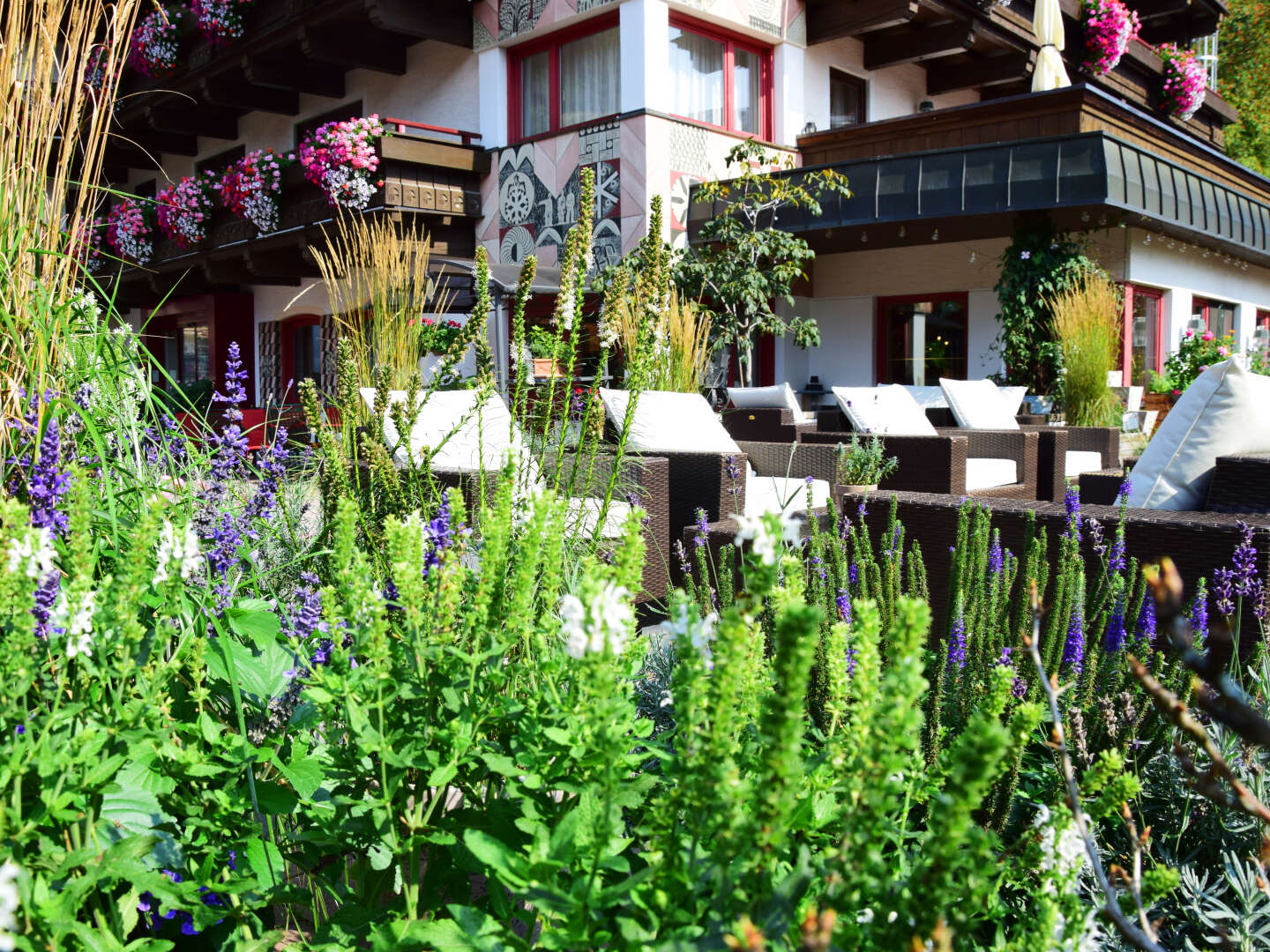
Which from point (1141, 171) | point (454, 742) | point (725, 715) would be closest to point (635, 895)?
point (725, 715)

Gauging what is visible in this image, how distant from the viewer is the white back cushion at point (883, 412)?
534 centimetres

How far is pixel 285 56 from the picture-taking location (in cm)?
1138

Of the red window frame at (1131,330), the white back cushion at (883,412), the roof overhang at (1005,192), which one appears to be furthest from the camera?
the red window frame at (1131,330)

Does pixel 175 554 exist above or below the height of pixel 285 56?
below

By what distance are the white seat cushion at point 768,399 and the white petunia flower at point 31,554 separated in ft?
18.4

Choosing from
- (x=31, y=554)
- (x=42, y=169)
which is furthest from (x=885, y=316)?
(x=31, y=554)

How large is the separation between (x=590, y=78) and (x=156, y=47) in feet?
20.3

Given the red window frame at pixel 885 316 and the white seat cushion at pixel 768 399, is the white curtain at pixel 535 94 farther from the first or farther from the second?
the white seat cushion at pixel 768 399

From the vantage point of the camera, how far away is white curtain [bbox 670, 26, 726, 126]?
9523 mm

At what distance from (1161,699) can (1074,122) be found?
9894 millimetres

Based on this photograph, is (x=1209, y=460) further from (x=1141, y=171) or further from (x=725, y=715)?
(x=1141, y=171)

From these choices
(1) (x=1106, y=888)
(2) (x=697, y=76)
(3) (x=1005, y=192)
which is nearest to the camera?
(1) (x=1106, y=888)

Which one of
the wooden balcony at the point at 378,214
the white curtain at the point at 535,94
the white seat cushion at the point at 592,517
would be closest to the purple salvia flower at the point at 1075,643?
the white seat cushion at the point at 592,517

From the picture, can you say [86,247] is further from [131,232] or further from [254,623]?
[131,232]
